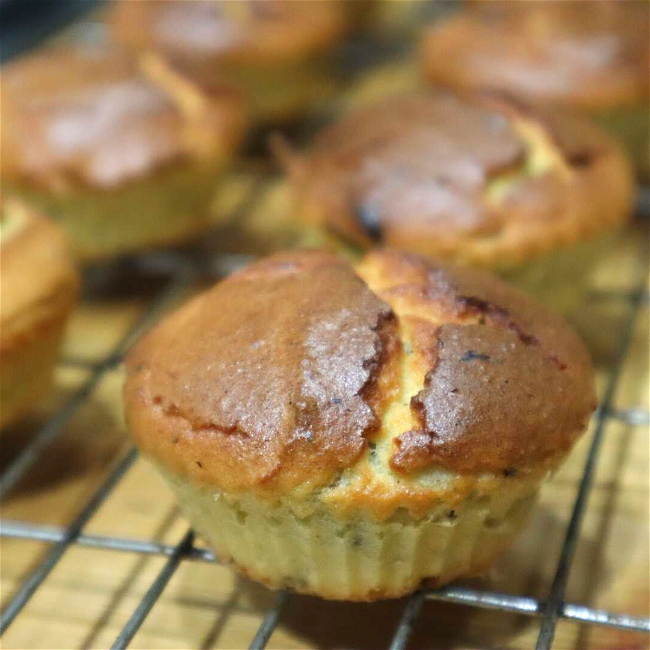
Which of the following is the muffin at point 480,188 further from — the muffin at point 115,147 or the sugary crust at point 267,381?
the sugary crust at point 267,381

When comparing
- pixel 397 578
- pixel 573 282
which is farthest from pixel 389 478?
pixel 573 282

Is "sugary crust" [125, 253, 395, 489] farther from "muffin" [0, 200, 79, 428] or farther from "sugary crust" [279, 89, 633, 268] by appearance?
"sugary crust" [279, 89, 633, 268]

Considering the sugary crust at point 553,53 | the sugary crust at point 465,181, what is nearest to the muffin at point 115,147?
Result: the sugary crust at point 465,181

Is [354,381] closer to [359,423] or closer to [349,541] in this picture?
[359,423]

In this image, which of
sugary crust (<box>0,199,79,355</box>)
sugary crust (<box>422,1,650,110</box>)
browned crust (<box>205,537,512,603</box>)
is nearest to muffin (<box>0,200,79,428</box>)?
sugary crust (<box>0,199,79,355</box>)

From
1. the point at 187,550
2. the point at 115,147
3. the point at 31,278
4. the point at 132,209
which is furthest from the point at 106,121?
the point at 187,550
